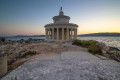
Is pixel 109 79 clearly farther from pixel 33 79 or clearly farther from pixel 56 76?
pixel 33 79

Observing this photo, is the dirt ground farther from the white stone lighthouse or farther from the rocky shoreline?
the white stone lighthouse

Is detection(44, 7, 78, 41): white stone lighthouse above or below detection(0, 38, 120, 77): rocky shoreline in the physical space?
above

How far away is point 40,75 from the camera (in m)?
3.02

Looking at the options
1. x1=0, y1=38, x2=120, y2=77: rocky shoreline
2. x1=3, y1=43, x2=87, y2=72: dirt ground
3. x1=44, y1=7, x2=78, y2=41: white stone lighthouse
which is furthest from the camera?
x1=44, y1=7, x2=78, y2=41: white stone lighthouse

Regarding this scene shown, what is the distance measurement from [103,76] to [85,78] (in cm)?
92

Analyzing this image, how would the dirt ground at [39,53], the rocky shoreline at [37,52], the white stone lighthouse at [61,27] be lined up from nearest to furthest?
1. the dirt ground at [39,53]
2. the rocky shoreline at [37,52]
3. the white stone lighthouse at [61,27]

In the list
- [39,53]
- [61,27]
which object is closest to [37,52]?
[39,53]

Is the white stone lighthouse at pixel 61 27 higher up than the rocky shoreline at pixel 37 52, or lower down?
higher up

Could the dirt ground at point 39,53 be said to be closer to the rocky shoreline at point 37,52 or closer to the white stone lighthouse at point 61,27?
the rocky shoreline at point 37,52

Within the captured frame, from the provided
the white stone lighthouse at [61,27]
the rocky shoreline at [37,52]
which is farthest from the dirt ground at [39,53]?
the white stone lighthouse at [61,27]

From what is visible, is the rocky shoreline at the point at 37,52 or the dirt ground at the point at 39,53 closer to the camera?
the dirt ground at the point at 39,53

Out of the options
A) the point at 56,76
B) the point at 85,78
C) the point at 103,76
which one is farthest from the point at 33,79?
the point at 103,76

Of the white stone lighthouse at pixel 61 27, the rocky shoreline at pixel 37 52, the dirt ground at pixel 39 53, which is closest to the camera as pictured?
the dirt ground at pixel 39 53

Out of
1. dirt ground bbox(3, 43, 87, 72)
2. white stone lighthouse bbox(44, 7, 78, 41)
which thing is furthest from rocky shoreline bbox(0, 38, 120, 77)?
white stone lighthouse bbox(44, 7, 78, 41)
